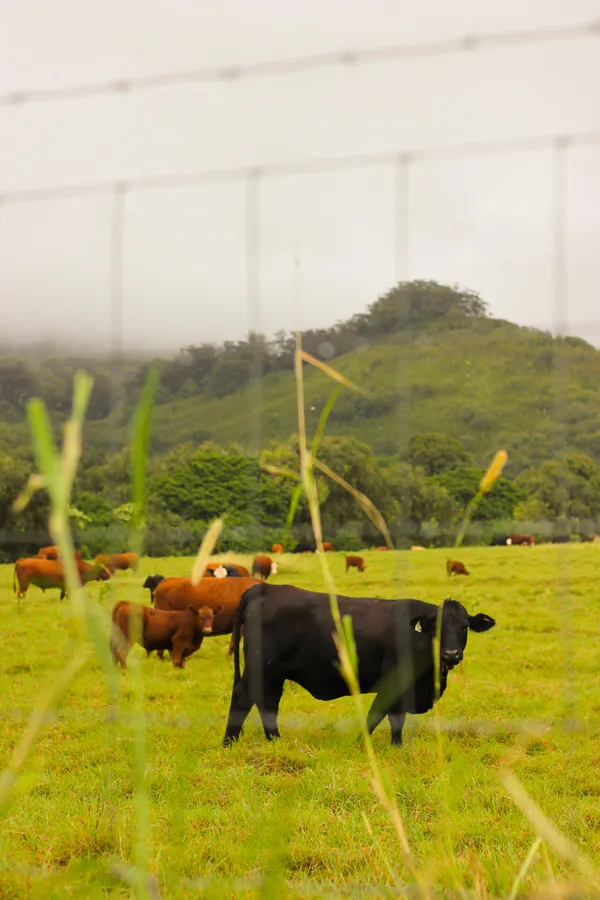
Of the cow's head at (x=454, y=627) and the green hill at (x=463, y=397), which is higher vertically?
the green hill at (x=463, y=397)

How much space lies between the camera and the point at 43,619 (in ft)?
19.2

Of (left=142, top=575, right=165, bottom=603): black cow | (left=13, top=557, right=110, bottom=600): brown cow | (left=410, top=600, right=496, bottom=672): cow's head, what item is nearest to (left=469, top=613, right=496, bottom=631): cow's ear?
(left=410, top=600, right=496, bottom=672): cow's head

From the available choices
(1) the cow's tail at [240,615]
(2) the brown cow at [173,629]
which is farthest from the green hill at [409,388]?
(2) the brown cow at [173,629]

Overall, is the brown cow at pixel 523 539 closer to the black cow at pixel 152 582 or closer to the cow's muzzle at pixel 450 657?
the cow's muzzle at pixel 450 657

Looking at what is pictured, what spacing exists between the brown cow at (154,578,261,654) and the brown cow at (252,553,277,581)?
2.59ft

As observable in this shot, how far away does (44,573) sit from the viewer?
505 centimetres

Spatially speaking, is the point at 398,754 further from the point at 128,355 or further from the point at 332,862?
the point at 128,355

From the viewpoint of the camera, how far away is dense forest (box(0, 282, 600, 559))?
3.81m

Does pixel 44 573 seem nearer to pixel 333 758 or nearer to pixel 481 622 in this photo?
pixel 333 758

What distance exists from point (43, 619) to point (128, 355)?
2306 millimetres

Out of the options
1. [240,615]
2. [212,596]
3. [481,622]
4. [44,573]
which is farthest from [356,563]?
[212,596]

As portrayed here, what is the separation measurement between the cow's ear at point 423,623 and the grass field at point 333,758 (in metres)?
0.15

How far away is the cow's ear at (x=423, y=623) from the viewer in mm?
4426

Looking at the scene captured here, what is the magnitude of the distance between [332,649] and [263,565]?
0.84 meters
